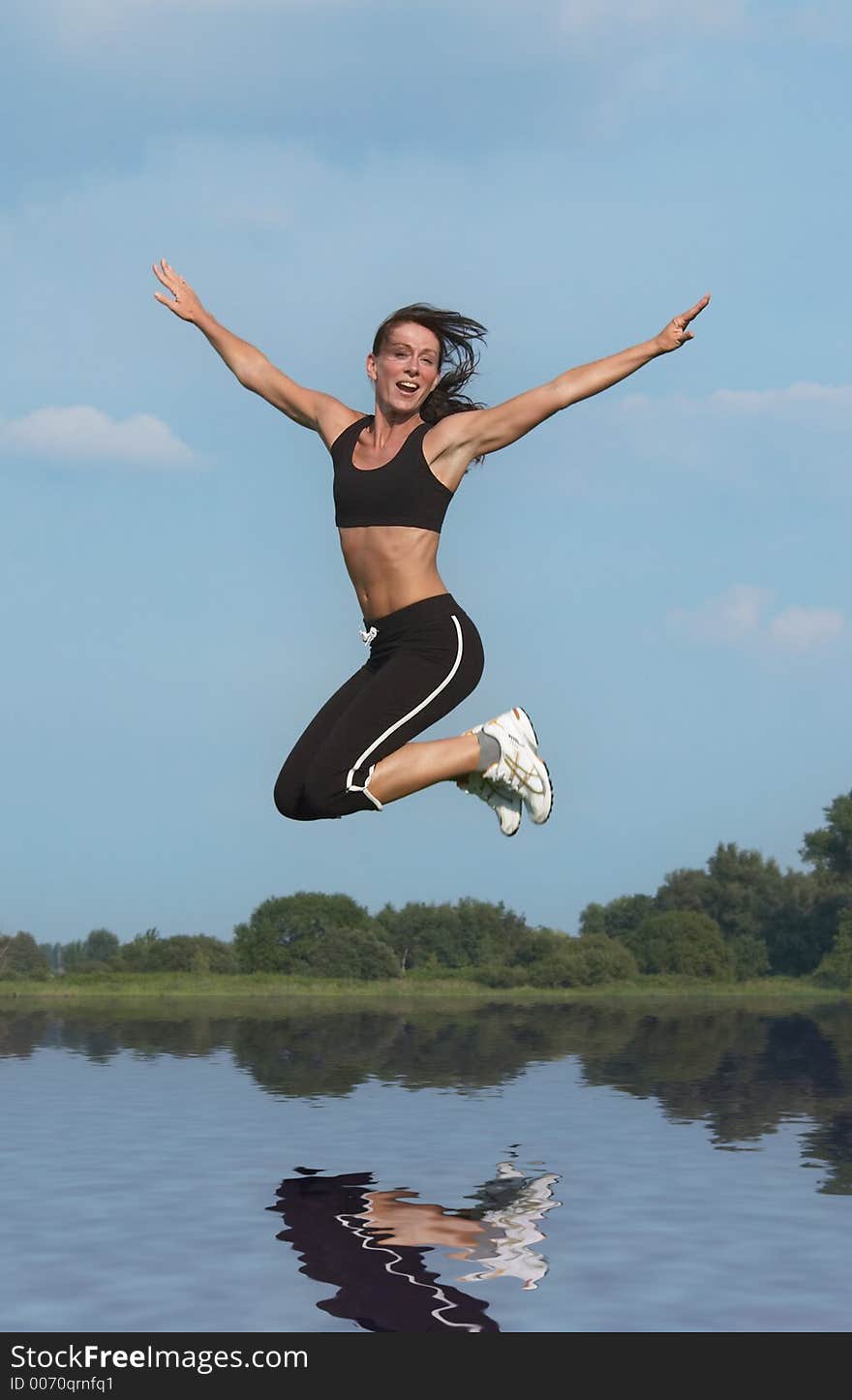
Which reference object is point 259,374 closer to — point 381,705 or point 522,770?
point 381,705

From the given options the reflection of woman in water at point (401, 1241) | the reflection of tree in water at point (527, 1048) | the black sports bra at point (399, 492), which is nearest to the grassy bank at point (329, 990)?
the reflection of tree in water at point (527, 1048)

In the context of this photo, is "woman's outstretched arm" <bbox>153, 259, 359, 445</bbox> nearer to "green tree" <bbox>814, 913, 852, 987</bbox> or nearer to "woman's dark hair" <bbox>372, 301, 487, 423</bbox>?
"woman's dark hair" <bbox>372, 301, 487, 423</bbox>

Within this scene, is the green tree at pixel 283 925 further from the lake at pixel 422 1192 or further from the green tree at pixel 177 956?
the lake at pixel 422 1192

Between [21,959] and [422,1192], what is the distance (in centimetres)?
4534

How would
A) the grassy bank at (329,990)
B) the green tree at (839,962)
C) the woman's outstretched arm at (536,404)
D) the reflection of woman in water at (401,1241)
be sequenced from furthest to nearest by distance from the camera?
the green tree at (839,962), the grassy bank at (329,990), the woman's outstretched arm at (536,404), the reflection of woman in water at (401,1241)

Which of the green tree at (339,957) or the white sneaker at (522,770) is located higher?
the green tree at (339,957)

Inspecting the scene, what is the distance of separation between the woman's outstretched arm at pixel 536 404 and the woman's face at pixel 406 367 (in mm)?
263

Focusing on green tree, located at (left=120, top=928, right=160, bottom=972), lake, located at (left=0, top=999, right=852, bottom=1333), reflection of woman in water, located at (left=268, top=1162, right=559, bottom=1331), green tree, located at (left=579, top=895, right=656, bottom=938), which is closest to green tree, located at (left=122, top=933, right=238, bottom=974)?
green tree, located at (left=120, top=928, right=160, bottom=972)

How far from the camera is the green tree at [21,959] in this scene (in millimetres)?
52125

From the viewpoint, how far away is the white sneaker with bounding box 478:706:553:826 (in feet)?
35.1

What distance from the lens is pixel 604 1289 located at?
32.4 feet

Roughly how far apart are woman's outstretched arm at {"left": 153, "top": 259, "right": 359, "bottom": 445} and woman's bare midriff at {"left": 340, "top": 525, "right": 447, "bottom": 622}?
82 cm

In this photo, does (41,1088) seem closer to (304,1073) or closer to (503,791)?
(304,1073)

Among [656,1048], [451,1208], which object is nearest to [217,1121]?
[451,1208]
